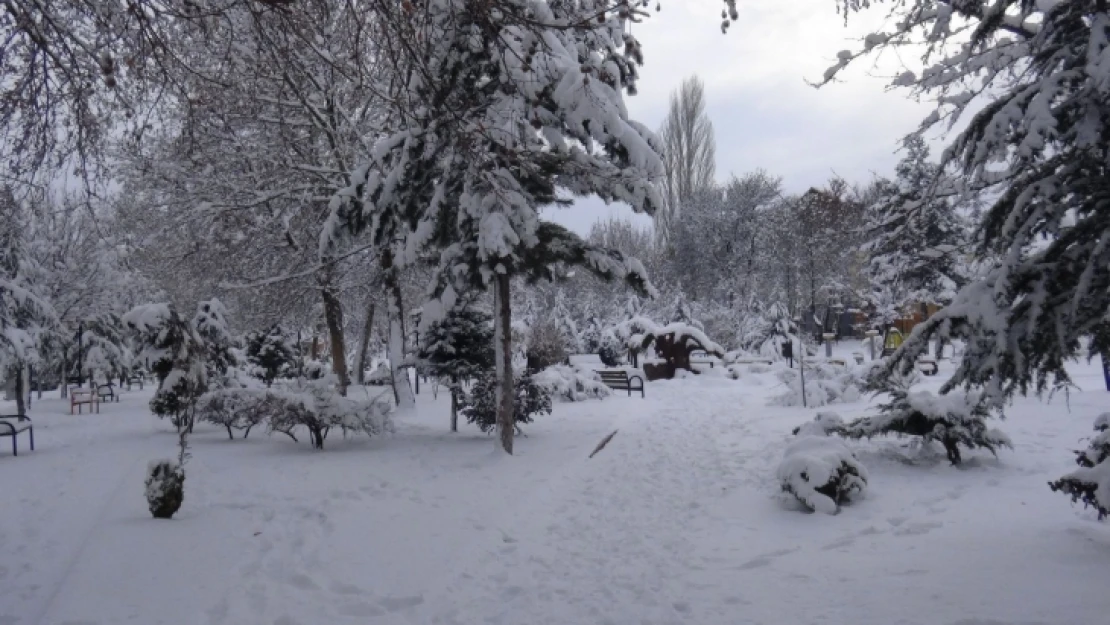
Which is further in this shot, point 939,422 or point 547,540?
point 939,422

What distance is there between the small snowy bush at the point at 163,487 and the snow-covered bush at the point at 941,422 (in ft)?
26.2

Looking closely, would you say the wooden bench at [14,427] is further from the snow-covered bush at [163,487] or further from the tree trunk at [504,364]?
the tree trunk at [504,364]

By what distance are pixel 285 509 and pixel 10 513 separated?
2.90 meters

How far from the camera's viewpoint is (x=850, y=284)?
43.5 metres

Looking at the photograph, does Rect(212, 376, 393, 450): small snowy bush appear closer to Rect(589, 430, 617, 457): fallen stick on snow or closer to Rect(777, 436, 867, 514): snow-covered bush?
Rect(589, 430, 617, 457): fallen stick on snow

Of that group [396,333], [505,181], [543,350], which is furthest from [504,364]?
[543,350]

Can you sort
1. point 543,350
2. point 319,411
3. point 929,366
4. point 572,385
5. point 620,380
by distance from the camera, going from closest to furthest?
point 319,411
point 572,385
point 929,366
point 620,380
point 543,350

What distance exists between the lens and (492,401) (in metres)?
11.3

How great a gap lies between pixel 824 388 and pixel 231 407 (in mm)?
12899

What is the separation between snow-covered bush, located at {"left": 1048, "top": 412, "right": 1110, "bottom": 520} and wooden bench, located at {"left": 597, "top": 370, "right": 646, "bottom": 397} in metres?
15.1


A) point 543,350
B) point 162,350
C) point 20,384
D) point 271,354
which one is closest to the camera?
point 162,350


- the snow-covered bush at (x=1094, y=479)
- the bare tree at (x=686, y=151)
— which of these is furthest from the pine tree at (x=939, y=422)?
the bare tree at (x=686, y=151)

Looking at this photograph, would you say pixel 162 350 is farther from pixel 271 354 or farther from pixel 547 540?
pixel 271 354

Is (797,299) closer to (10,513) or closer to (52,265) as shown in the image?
(52,265)
